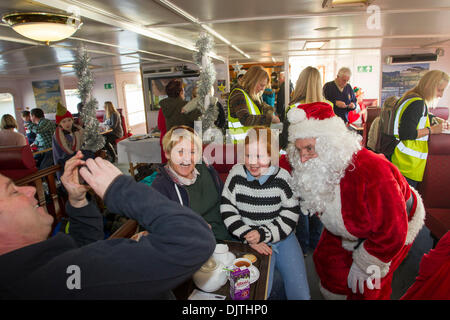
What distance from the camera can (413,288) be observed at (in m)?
1.10

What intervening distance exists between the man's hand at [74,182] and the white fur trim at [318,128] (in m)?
1.23

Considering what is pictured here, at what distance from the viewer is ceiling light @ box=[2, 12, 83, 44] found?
212cm

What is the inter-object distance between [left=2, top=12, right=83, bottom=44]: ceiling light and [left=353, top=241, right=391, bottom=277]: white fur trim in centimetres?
285

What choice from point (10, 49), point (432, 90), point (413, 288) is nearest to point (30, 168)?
point (10, 49)

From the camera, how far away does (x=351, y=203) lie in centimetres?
147

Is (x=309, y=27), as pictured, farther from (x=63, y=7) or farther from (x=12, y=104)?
(x=12, y=104)

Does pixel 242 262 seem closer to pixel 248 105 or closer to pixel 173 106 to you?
pixel 248 105

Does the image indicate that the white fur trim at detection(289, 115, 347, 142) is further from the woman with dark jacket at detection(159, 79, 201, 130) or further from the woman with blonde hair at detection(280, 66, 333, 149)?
the woman with dark jacket at detection(159, 79, 201, 130)

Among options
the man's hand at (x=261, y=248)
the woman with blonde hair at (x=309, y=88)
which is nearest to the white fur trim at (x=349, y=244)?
the man's hand at (x=261, y=248)

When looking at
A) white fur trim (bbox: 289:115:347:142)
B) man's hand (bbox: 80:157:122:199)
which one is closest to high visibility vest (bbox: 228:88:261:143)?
white fur trim (bbox: 289:115:347:142)

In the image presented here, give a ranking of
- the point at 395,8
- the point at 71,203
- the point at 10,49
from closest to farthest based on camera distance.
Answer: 1. the point at 71,203
2. the point at 395,8
3. the point at 10,49

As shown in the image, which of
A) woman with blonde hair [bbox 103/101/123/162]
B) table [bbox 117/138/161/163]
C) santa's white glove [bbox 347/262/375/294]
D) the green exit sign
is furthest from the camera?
the green exit sign

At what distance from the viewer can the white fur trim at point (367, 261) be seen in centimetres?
140
